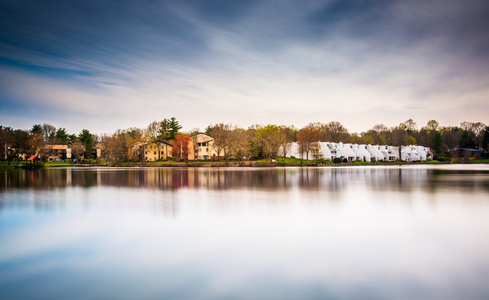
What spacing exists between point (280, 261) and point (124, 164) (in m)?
70.2

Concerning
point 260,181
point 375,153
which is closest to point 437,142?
point 375,153

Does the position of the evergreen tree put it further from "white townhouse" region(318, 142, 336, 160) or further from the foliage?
the foliage

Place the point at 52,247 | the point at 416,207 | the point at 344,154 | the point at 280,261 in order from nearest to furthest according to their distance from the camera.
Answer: the point at 280,261, the point at 52,247, the point at 416,207, the point at 344,154

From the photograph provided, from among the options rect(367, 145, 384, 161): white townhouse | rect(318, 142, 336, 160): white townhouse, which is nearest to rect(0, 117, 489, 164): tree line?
rect(318, 142, 336, 160): white townhouse

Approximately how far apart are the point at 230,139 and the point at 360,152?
139 feet

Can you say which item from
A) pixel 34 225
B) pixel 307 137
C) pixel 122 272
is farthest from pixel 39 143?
pixel 122 272

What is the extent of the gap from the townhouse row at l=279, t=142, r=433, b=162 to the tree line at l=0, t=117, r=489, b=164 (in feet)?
6.97

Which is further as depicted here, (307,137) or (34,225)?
(307,137)

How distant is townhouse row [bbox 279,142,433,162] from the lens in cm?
7750

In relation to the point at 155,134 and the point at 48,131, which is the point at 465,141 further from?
the point at 48,131

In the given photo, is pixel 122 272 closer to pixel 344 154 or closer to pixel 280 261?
pixel 280 261

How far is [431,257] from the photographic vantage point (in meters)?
6.84

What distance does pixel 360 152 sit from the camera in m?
83.5

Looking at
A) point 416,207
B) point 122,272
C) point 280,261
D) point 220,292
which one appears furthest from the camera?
point 416,207
